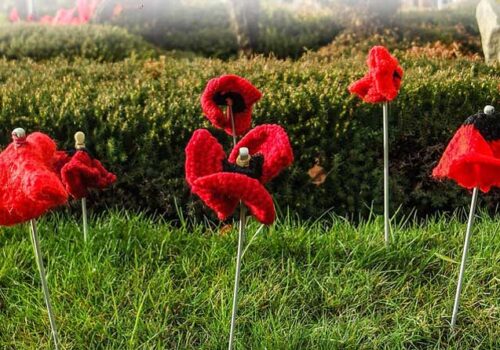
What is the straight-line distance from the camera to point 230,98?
11.8ft

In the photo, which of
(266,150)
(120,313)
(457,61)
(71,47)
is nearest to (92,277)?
(120,313)

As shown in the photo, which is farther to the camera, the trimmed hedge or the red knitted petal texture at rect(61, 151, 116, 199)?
the trimmed hedge

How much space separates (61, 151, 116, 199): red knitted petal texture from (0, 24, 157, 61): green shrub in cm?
533

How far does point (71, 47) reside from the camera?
9273 mm

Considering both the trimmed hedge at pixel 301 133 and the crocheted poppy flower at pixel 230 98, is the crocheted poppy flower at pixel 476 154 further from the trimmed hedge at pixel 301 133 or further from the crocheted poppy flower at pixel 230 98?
the trimmed hedge at pixel 301 133

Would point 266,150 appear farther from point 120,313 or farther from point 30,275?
point 30,275

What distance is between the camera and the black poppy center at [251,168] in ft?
8.97

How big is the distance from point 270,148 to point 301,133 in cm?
211

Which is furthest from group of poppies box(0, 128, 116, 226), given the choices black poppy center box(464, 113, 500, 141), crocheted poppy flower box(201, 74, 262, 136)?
black poppy center box(464, 113, 500, 141)

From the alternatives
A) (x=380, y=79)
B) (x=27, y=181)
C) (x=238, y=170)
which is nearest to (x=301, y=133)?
(x=380, y=79)

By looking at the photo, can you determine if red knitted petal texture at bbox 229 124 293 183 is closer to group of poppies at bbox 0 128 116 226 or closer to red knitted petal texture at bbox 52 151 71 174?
group of poppies at bbox 0 128 116 226

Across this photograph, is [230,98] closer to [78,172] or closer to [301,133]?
[78,172]

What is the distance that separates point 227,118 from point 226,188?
1.14 metres

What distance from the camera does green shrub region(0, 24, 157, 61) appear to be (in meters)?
9.14
